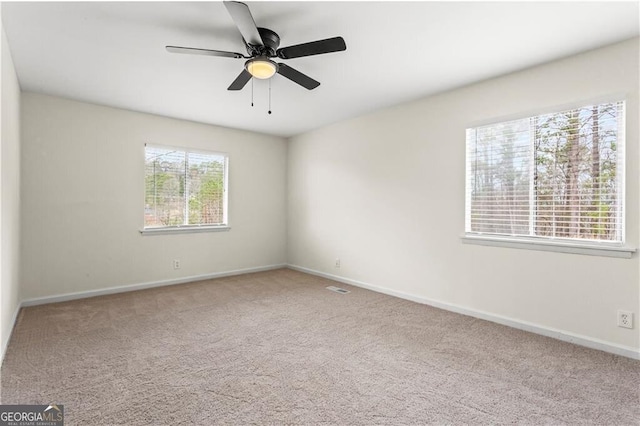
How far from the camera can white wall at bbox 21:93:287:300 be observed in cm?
371

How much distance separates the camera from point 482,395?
78.6 inches

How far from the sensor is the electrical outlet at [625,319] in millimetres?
2488

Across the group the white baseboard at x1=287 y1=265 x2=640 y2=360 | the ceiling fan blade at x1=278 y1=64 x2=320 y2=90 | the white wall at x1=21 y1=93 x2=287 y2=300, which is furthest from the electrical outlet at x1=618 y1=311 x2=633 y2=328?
the white wall at x1=21 y1=93 x2=287 y2=300

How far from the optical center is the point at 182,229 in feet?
15.7

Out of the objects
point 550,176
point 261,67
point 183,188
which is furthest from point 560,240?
point 183,188

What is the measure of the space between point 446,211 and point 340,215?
1745 millimetres

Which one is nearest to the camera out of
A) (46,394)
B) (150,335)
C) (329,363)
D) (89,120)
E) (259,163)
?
(46,394)

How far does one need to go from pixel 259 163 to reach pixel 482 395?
4.67 m

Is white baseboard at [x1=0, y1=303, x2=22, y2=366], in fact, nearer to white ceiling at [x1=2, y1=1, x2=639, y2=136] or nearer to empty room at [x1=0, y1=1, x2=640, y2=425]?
empty room at [x1=0, y1=1, x2=640, y2=425]

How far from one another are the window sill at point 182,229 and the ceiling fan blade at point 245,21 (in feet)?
10.8

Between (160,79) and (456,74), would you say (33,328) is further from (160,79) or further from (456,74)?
(456,74)

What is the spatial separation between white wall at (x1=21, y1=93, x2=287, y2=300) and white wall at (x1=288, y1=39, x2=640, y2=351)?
157cm

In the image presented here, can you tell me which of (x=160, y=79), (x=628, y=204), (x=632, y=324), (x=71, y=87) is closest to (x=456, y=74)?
(x=628, y=204)

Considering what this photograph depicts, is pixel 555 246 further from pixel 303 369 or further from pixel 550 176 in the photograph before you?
pixel 303 369
